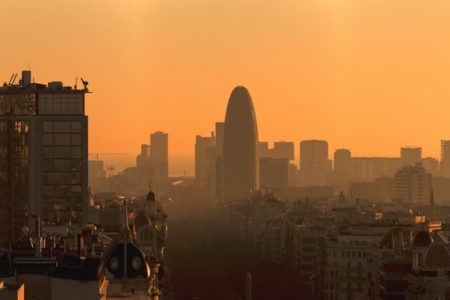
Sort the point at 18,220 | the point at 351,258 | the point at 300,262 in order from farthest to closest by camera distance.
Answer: the point at 300,262 < the point at 351,258 < the point at 18,220

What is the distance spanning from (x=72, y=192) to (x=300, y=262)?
1912 inches

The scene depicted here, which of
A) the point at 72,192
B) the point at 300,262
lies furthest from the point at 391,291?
the point at 300,262

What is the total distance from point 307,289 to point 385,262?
32.1m

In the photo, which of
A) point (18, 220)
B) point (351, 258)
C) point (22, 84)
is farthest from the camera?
point (351, 258)

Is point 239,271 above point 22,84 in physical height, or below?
below

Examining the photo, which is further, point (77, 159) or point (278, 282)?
point (278, 282)

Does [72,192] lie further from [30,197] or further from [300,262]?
[300,262]

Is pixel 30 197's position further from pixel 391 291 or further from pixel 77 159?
pixel 391 291

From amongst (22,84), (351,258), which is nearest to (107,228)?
(22,84)

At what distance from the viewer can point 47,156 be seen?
424 feet

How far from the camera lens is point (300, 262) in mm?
174875

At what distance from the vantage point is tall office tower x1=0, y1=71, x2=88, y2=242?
127938mm

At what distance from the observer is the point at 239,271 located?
7136 inches

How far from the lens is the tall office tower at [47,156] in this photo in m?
128
